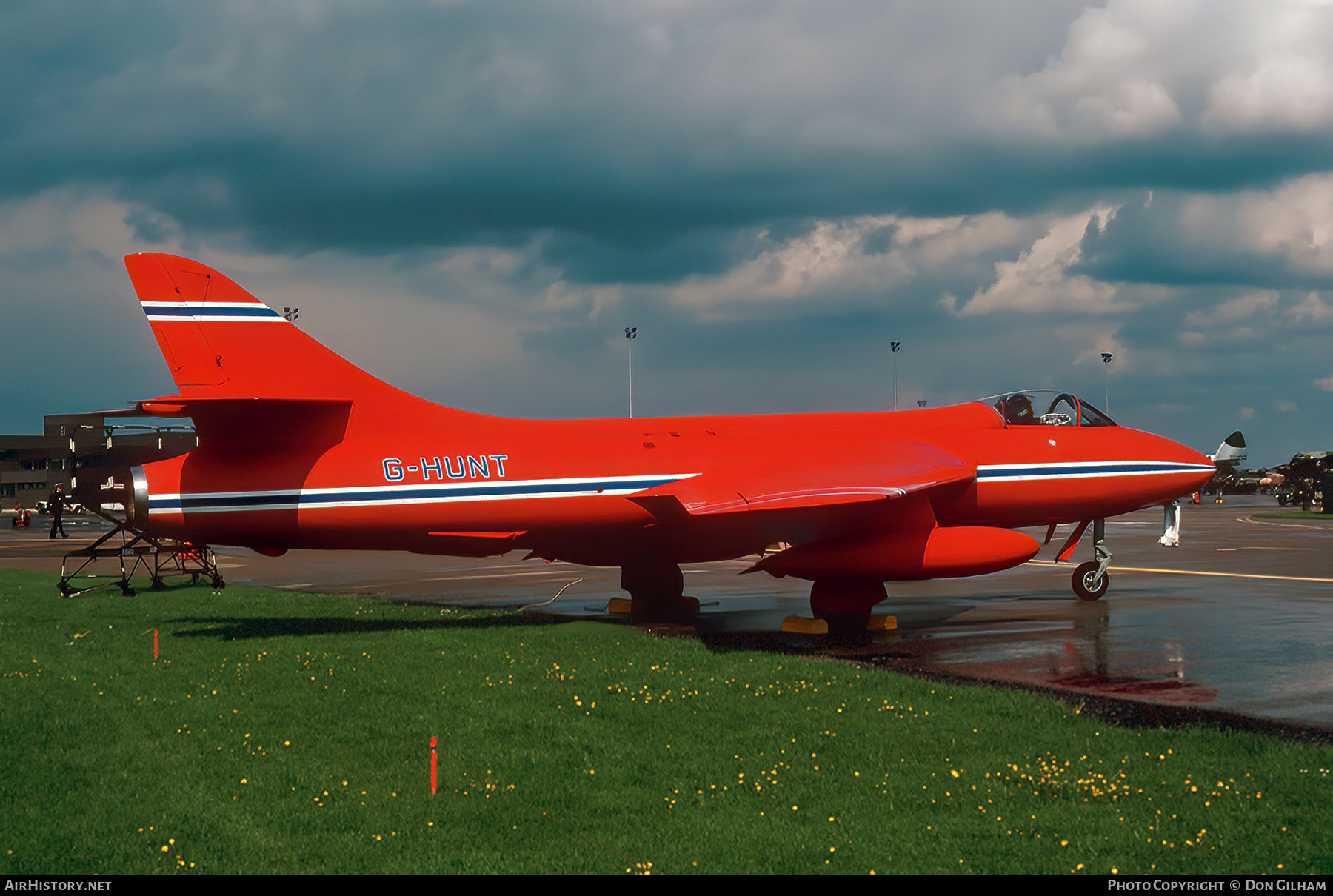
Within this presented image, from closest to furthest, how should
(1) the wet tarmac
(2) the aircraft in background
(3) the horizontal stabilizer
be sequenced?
(1) the wet tarmac
(3) the horizontal stabilizer
(2) the aircraft in background

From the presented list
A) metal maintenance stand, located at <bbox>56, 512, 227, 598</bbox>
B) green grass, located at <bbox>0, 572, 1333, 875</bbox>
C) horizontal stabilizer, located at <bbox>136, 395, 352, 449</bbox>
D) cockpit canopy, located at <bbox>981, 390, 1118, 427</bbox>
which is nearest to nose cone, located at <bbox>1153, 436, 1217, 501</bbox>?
cockpit canopy, located at <bbox>981, 390, 1118, 427</bbox>

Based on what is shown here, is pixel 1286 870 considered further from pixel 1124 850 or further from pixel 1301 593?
Result: pixel 1301 593

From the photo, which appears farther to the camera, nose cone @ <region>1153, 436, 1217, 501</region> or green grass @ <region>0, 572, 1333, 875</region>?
nose cone @ <region>1153, 436, 1217, 501</region>

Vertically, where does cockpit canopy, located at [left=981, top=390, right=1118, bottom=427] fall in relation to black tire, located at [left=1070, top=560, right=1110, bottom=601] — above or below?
above

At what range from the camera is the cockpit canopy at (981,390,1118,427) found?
18.1 m

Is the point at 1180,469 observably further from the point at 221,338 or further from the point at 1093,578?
the point at 221,338

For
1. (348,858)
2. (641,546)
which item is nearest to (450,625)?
(641,546)

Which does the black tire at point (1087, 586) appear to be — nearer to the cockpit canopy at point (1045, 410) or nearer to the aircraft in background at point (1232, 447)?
the cockpit canopy at point (1045, 410)

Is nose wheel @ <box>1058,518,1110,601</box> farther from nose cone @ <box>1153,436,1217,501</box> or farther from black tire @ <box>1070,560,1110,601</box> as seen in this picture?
nose cone @ <box>1153,436,1217,501</box>

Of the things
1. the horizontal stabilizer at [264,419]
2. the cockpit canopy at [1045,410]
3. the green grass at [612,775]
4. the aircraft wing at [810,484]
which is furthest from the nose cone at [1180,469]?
the horizontal stabilizer at [264,419]

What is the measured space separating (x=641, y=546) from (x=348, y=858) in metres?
11.2

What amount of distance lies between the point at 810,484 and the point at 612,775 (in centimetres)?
793

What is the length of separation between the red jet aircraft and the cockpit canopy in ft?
1.81

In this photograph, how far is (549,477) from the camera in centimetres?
1540
